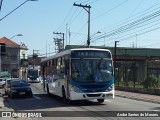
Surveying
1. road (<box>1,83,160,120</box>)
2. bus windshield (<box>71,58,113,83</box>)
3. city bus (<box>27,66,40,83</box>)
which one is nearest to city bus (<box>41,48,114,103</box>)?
bus windshield (<box>71,58,113,83</box>)

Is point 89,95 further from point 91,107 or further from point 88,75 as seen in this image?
point 88,75

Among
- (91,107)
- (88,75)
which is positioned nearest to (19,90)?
(88,75)

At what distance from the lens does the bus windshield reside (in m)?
21.8

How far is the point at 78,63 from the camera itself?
22.0 meters

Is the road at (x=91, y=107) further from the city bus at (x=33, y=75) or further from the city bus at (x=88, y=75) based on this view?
the city bus at (x=33, y=75)

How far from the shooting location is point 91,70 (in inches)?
862

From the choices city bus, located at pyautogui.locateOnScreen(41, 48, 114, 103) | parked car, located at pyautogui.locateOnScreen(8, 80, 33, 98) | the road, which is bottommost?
the road

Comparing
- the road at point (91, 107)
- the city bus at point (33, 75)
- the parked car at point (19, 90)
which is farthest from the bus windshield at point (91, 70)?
the city bus at point (33, 75)

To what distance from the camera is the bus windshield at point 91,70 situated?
21781mm

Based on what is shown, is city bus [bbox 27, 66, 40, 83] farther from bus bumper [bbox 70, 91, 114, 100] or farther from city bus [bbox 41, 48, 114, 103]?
bus bumper [bbox 70, 91, 114, 100]

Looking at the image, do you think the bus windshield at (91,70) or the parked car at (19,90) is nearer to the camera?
the bus windshield at (91,70)

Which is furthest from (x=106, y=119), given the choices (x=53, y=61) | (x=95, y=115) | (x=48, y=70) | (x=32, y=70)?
(x=32, y=70)

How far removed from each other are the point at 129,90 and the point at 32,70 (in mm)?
46132

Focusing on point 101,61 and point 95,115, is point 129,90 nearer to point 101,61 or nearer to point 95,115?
point 101,61
